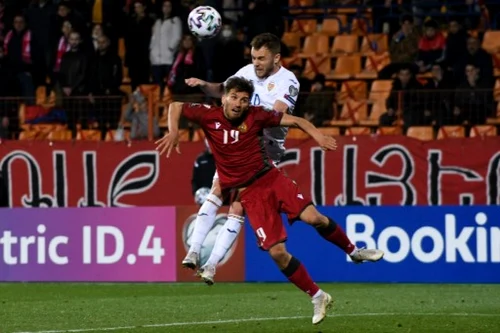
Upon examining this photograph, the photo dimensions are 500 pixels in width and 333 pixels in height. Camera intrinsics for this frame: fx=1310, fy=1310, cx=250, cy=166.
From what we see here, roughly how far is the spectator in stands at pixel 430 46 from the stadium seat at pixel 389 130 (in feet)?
6.47

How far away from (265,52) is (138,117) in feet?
25.9

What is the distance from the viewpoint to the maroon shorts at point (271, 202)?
36.7 ft

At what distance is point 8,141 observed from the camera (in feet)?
64.5

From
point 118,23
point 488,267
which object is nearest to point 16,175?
point 118,23

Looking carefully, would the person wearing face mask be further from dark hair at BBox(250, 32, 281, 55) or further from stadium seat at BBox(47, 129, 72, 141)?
dark hair at BBox(250, 32, 281, 55)

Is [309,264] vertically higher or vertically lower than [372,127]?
lower

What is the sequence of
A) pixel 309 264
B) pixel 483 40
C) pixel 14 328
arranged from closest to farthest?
1. pixel 14 328
2. pixel 309 264
3. pixel 483 40

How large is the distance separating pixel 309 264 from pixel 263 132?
5358mm

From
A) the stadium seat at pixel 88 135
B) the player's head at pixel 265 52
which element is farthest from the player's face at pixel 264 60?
the stadium seat at pixel 88 135

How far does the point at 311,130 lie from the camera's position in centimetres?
1069

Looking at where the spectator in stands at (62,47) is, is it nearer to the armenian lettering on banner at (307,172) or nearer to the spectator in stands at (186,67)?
the spectator in stands at (186,67)

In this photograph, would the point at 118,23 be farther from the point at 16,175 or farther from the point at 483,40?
the point at 483,40

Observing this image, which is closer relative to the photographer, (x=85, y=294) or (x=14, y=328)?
(x=14, y=328)

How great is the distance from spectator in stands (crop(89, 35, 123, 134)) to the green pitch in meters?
3.48
